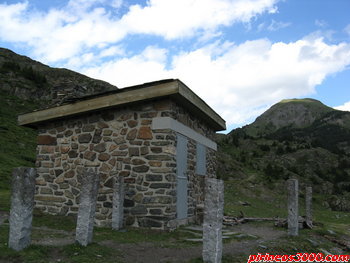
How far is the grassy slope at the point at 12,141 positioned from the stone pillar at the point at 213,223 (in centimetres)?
1194

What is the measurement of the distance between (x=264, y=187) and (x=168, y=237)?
15916 mm

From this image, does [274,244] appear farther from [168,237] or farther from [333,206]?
[333,206]

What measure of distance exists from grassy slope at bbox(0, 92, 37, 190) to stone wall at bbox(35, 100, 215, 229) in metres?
6.13

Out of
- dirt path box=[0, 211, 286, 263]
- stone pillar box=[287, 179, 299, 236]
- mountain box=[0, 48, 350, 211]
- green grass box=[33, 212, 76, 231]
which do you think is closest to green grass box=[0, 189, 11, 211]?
green grass box=[33, 212, 76, 231]

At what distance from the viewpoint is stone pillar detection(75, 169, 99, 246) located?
5938mm

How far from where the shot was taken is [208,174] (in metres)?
12.4

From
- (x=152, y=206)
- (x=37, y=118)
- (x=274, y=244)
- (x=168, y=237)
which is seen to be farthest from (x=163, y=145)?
(x=37, y=118)

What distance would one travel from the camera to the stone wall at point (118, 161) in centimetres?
852

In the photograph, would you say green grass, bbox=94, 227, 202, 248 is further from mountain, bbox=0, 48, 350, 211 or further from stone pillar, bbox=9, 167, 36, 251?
mountain, bbox=0, 48, 350, 211

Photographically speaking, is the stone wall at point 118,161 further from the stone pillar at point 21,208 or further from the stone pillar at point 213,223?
the stone pillar at point 21,208

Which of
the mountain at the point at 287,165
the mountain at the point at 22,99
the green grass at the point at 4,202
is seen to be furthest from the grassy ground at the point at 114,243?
the mountain at the point at 287,165

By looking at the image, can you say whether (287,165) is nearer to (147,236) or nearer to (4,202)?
(147,236)

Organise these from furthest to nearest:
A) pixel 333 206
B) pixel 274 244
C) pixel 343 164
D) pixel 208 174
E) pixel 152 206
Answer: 1. pixel 343 164
2. pixel 333 206
3. pixel 208 174
4. pixel 152 206
5. pixel 274 244

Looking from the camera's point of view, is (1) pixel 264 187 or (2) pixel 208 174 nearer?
(2) pixel 208 174
